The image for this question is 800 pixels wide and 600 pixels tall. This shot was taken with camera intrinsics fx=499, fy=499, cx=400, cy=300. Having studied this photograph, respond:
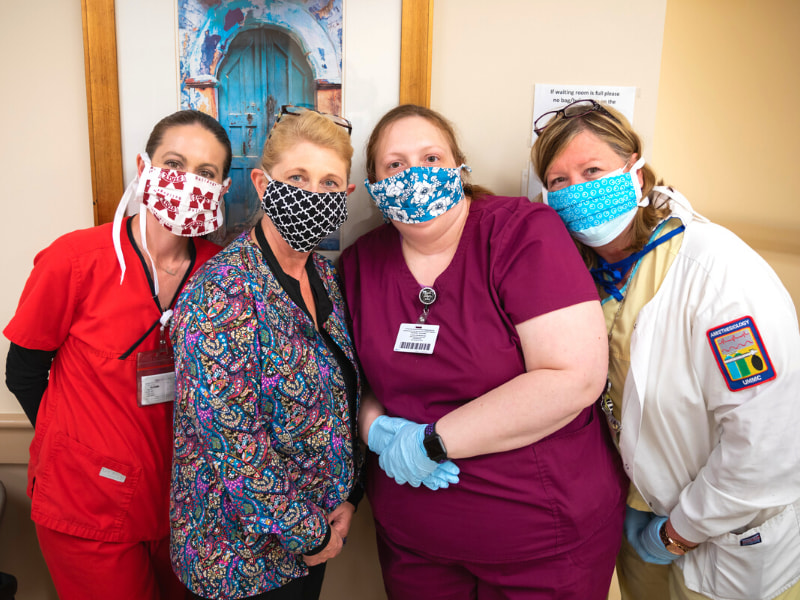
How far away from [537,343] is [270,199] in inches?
31.5

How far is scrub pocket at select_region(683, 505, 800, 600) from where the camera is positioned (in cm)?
133

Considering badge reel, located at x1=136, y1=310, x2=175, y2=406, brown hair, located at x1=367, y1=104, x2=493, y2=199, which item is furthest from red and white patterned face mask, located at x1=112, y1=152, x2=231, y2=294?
brown hair, located at x1=367, y1=104, x2=493, y2=199

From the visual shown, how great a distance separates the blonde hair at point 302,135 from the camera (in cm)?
138

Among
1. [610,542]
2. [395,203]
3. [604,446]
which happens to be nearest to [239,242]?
[395,203]

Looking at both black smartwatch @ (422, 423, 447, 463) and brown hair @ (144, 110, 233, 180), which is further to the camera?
brown hair @ (144, 110, 233, 180)

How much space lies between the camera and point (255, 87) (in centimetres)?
177

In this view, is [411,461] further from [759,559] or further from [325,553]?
[759,559]

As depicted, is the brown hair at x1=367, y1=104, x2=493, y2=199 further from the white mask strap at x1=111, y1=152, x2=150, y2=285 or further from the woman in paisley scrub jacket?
the white mask strap at x1=111, y1=152, x2=150, y2=285

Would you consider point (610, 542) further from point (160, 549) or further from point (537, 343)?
point (160, 549)

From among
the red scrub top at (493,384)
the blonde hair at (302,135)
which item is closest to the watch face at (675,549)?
the red scrub top at (493,384)

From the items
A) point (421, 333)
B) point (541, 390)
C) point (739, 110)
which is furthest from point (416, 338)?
point (739, 110)

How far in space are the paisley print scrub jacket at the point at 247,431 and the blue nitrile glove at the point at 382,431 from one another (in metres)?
0.11

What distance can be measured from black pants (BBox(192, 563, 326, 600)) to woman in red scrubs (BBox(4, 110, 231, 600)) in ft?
Answer: 1.09

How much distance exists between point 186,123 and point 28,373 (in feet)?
2.95
